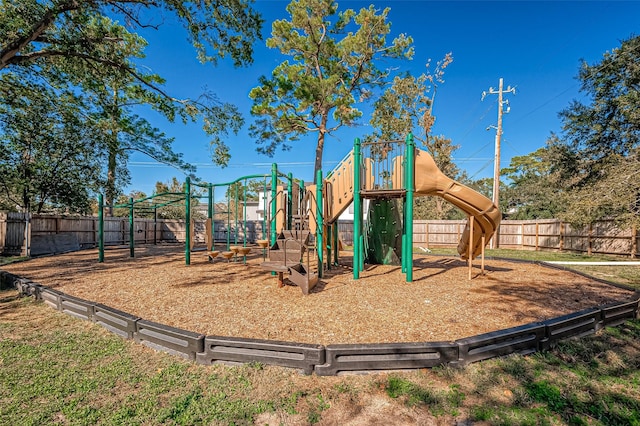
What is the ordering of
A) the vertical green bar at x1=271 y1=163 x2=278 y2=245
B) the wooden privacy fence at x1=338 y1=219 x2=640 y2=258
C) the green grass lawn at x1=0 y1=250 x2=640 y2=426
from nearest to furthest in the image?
1. the green grass lawn at x1=0 y1=250 x2=640 y2=426
2. the vertical green bar at x1=271 y1=163 x2=278 y2=245
3. the wooden privacy fence at x1=338 y1=219 x2=640 y2=258

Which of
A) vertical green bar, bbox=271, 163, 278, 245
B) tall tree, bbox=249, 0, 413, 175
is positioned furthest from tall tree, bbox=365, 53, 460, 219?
vertical green bar, bbox=271, 163, 278, 245

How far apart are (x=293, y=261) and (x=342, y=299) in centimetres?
119

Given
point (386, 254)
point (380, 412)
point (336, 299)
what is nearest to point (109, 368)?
point (380, 412)

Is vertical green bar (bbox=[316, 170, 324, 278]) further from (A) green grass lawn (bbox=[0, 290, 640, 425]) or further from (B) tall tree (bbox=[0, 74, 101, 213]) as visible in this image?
(B) tall tree (bbox=[0, 74, 101, 213])

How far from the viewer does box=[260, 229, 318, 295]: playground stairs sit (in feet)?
16.6

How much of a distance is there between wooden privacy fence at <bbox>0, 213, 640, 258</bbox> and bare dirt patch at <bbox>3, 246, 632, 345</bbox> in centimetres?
371

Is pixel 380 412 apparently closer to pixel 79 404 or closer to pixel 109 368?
pixel 79 404

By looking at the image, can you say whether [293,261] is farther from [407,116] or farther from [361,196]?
[407,116]

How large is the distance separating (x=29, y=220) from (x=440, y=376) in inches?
652

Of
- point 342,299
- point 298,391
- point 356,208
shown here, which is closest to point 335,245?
point 356,208

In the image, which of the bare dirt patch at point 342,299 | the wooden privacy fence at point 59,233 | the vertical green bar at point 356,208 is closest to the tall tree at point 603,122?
the bare dirt patch at point 342,299

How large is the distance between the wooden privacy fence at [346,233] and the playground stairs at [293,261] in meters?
4.34

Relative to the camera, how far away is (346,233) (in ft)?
64.8

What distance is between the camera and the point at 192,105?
9875mm
